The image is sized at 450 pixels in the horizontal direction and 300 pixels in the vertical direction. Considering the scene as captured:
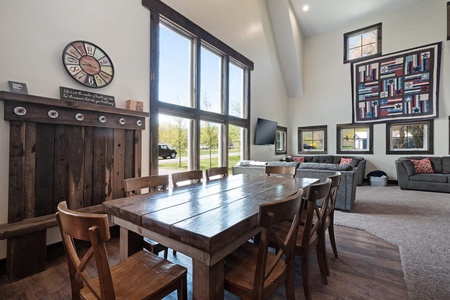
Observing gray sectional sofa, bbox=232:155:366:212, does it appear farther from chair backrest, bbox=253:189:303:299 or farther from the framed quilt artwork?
the framed quilt artwork

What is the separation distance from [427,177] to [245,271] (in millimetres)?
6059

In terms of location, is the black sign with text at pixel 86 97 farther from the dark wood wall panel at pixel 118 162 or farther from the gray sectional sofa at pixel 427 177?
the gray sectional sofa at pixel 427 177

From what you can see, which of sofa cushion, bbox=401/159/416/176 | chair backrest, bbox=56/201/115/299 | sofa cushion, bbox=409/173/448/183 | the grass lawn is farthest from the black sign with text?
sofa cushion, bbox=409/173/448/183

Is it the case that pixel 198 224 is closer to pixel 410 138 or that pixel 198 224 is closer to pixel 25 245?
pixel 25 245

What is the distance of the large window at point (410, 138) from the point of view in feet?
18.6

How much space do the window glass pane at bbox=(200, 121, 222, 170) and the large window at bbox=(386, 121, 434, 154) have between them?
5.24 metres

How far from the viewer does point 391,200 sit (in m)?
4.24

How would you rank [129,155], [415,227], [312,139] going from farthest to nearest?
[312,139], [415,227], [129,155]

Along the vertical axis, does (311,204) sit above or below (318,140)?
below

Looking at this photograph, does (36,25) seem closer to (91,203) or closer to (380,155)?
(91,203)

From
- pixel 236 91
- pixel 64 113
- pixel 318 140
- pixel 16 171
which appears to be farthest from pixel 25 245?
pixel 318 140

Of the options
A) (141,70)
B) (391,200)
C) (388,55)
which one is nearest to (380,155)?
(391,200)

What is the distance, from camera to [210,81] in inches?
174

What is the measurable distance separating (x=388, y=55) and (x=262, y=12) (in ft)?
13.1
